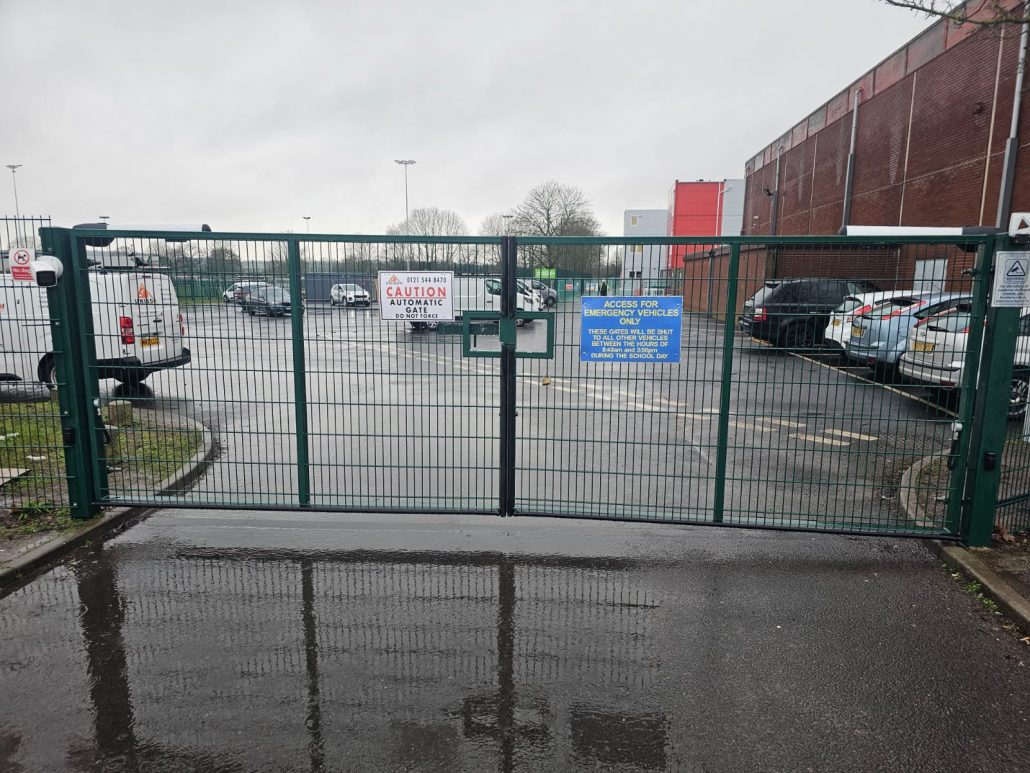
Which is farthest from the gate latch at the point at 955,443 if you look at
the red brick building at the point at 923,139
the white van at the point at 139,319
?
the red brick building at the point at 923,139

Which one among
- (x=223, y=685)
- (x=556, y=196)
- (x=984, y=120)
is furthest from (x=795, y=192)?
(x=223, y=685)

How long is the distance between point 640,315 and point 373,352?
2.00 m

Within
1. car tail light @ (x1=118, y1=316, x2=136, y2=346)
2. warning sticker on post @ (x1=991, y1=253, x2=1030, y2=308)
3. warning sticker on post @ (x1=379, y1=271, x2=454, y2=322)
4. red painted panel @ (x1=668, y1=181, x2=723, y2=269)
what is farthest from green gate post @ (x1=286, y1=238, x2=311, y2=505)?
red painted panel @ (x1=668, y1=181, x2=723, y2=269)

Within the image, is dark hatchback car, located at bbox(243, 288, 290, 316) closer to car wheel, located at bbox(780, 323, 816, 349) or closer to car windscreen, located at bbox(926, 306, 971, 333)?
car wheel, located at bbox(780, 323, 816, 349)

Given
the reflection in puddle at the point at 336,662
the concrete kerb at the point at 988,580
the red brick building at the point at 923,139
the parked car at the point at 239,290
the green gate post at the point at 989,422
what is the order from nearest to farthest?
1. the reflection in puddle at the point at 336,662
2. the concrete kerb at the point at 988,580
3. the green gate post at the point at 989,422
4. the parked car at the point at 239,290
5. the red brick building at the point at 923,139

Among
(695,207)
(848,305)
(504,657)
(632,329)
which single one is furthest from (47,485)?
(695,207)

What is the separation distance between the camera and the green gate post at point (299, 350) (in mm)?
4875

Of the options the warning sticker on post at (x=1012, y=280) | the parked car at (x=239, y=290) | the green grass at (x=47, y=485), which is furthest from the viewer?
the green grass at (x=47, y=485)

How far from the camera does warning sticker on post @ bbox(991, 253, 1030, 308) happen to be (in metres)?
4.41

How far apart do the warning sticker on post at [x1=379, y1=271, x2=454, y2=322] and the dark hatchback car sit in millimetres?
772

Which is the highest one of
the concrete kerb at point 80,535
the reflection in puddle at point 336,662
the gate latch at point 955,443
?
the gate latch at point 955,443

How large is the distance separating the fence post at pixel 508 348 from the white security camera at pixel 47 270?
314 centimetres

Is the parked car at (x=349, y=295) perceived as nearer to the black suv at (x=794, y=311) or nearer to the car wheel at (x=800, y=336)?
the black suv at (x=794, y=311)

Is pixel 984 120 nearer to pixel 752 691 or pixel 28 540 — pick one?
pixel 752 691
